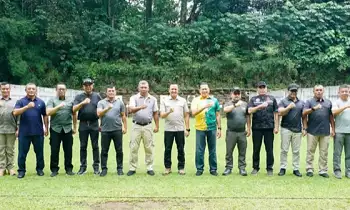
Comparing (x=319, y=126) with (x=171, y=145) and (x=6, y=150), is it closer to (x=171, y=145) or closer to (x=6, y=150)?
(x=171, y=145)

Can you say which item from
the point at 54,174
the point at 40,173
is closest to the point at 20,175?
the point at 40,173

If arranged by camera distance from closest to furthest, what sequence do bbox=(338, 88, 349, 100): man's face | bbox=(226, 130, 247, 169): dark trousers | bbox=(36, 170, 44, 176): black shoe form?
bbox=(36, 170, 44, 176): black shoe → bbox=(338, 88, 349, 100): man's face → bbox=(226, 130, 247, 169): dark trousers

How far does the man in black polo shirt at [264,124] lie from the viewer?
251 inches

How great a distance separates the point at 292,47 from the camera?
810 inches

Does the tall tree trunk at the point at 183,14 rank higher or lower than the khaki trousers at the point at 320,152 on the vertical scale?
higher

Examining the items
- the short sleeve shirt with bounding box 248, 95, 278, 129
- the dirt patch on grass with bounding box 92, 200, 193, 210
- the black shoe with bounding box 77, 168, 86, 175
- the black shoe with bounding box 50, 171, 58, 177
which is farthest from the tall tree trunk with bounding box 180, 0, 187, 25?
the dirt patch on grass with bounding box 92, 200, 193, 210

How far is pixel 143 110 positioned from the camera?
20.9ft

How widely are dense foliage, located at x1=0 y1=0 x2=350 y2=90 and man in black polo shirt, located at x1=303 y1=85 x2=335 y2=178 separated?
1363 cm

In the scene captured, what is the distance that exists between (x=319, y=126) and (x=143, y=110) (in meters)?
2.72

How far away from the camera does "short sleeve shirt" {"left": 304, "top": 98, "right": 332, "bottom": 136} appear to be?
633 centimetres

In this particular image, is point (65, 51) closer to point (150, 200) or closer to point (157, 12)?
point (157, 12)

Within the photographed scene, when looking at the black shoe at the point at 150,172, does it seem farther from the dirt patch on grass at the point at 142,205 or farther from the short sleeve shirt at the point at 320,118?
the short sleeve shirt at the point at 320,118

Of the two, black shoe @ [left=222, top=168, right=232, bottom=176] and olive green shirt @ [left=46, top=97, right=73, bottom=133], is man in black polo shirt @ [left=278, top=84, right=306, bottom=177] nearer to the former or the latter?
black shoe @ [left=222, top=168, right=232, bottom=176]

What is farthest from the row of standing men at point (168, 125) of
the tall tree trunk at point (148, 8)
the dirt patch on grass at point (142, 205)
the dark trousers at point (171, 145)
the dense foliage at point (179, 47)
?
the tall tree trunk at point (148, 8)
